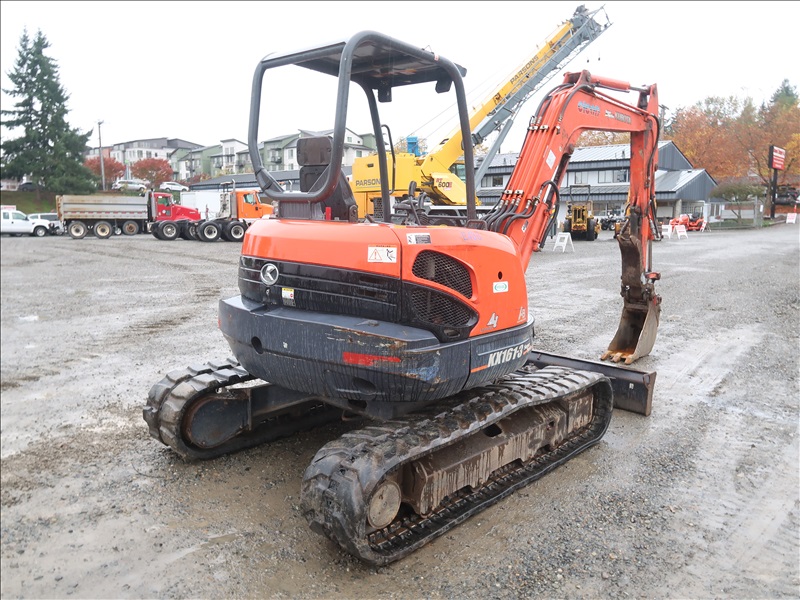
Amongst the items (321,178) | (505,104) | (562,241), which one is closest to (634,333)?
(321,178)

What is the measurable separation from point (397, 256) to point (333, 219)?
0.69 metres

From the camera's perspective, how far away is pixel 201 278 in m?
14.4

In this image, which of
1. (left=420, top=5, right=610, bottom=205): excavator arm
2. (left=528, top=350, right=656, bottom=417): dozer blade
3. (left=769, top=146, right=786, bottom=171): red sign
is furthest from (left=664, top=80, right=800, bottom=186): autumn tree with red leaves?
(left=528, top=350, right=656, bottom=417): dozer blade

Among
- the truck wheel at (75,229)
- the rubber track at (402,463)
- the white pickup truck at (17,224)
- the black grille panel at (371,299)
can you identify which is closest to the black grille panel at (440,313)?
the black grille panel at (371,299)

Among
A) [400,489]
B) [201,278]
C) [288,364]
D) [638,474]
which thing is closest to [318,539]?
[400,489]

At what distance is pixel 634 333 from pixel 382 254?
5.27 metres

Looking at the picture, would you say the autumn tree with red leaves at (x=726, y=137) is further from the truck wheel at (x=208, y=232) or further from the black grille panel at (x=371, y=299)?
the black grille panel at (x=371, y=299)

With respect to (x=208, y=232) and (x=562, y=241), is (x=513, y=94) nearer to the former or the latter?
(x=562, y=241)

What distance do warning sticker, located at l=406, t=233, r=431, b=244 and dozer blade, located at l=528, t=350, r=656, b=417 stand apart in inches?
106

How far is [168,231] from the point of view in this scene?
2839 cm

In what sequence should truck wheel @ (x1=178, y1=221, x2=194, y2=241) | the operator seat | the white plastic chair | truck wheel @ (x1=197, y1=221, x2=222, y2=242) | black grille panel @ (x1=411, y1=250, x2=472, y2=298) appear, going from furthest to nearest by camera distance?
truck wheel @ (x1=178, y1=221, x2=194, y2=241) → truck wheel @ (x1=197, y1=221, x2=222, y2=242) → the white plastic chair → the operator seat → black grille panel @ (x1=411, y1=250, x2=472, y2=298)

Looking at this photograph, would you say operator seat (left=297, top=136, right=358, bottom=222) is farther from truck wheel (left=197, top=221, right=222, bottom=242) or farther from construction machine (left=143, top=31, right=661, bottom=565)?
truck wheel (left=197, top=221, right=222, bottom=242)

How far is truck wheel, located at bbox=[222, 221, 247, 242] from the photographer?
1123 inches

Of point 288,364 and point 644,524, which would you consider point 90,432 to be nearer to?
point 288,364
